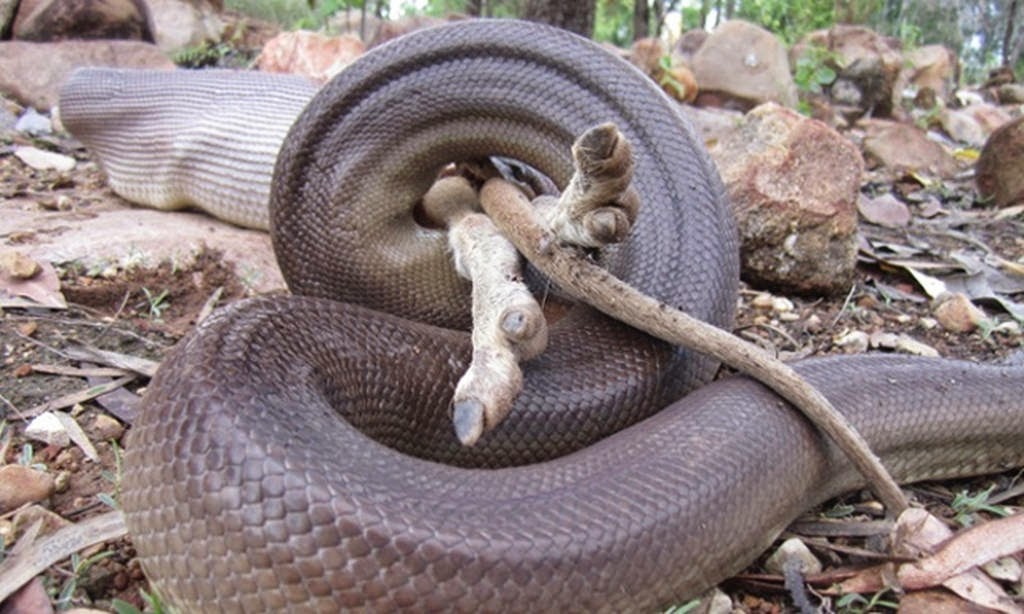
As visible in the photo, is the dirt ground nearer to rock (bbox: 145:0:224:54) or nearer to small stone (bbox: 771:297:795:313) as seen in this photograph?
small stone (bbox: 771:297:795:313)

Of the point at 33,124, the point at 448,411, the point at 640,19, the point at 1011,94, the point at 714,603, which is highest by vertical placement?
the point at 448,411

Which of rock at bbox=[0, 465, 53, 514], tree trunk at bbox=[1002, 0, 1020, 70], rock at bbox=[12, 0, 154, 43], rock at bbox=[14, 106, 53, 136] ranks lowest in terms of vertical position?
tree trunk at bbox=[1002, 0, 1020, 70]

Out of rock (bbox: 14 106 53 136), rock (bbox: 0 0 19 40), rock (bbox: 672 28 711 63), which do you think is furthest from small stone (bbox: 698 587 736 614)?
rock (bbox: 672 28 711 63)

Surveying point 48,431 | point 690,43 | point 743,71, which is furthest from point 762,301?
point 690,43

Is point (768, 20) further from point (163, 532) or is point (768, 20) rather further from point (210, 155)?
point (163, 532)

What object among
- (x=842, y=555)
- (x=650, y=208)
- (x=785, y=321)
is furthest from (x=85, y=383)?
(x=785, y=321)

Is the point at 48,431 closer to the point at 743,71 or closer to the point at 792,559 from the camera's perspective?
the point at 792,559
